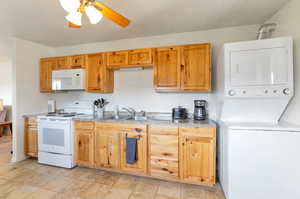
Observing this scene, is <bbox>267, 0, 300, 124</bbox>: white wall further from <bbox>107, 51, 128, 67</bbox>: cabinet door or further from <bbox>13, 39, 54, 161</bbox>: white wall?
<bbox>13, 39, 54, 161</bbox>: white wall

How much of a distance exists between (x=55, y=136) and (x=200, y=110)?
2649 mm

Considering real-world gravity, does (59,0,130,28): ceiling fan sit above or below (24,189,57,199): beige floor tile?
above

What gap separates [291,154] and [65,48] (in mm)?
4378

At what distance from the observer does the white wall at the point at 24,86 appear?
2873mm

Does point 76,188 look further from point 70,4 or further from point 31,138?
point 70,4

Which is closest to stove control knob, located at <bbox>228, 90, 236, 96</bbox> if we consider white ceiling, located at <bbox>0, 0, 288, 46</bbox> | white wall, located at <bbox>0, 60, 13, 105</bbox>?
white ceiling, located at <bbox>0, 0, 288, 46</bbox>

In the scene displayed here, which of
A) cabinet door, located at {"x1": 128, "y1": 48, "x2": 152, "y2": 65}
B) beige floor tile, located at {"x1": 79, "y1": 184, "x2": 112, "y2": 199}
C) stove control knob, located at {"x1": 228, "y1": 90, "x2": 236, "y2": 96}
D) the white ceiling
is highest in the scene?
the white ceiling

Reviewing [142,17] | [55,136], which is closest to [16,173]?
[55,136]

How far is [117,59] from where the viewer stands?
8.80 feet

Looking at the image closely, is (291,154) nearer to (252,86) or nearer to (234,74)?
(252,86)

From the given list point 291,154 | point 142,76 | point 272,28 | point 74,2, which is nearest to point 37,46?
point 142,76

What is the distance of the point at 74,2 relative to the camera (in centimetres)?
121

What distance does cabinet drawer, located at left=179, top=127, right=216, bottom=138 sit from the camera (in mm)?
1992

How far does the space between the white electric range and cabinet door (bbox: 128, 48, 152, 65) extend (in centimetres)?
152
